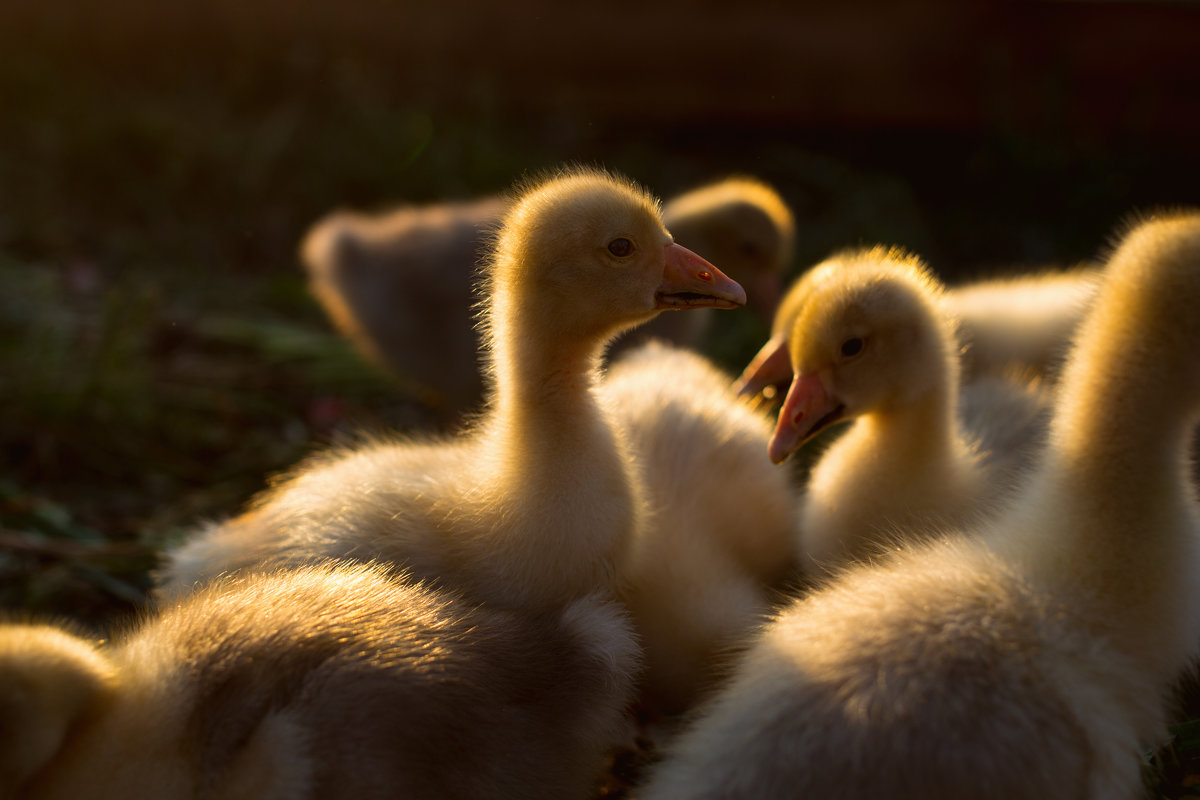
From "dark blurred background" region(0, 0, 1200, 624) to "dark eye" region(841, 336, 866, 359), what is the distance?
1.88 metres

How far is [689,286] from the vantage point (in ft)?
6.51

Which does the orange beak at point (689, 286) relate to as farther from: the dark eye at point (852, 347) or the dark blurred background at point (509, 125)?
the dark blurred background at point (509, 125)

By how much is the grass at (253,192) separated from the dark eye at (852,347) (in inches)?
66.3

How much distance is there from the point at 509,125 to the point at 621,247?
388cm

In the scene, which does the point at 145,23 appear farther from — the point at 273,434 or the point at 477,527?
the point at 477,527

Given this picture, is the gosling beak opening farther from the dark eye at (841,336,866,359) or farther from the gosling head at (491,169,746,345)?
the gosling head at (491,169,746,345)

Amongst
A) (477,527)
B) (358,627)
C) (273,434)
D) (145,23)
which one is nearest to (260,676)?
(358,627)

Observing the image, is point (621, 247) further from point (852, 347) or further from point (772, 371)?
point (772, 371)

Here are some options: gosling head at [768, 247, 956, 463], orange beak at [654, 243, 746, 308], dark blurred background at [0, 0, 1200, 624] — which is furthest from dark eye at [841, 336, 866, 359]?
dark blurred background at [0, 0, 1200, 624]

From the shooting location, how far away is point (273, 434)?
3469mm

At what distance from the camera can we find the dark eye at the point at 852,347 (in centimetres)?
209

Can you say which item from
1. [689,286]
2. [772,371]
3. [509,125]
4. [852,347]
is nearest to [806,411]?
[852,347]

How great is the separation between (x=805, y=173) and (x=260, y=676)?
453 cm

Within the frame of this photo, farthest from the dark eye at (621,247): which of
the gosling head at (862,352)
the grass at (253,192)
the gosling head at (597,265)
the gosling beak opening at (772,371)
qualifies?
the grass at (253,192)
